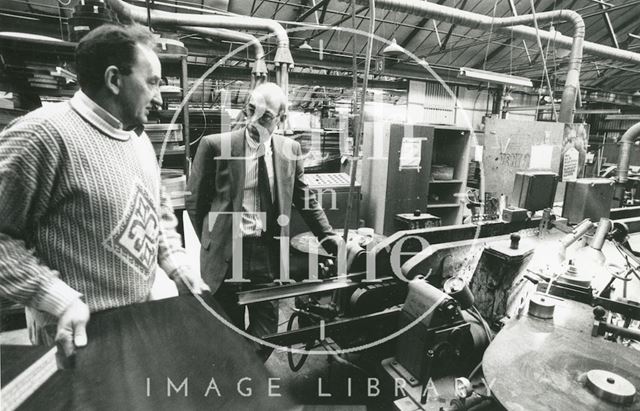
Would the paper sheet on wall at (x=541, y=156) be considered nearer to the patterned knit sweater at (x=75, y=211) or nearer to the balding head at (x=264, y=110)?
the balding head at (x=264, y=110)

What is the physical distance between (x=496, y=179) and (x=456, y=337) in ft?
12.7

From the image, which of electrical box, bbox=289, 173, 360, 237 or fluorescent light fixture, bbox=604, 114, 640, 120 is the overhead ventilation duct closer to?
electrical box, bbox=289, 173, 360, 237

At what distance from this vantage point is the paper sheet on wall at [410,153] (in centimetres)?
468

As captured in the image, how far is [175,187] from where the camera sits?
119 inches

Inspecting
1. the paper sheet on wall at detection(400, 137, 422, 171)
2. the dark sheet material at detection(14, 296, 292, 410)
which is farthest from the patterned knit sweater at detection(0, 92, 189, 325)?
the paper sheet on wall at detection(400, 137, 422, 171)

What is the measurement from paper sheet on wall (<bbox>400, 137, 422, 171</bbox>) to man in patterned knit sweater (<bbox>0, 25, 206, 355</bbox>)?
395 centimetres

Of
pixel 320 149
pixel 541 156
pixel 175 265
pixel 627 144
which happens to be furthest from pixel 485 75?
pixel 175 265

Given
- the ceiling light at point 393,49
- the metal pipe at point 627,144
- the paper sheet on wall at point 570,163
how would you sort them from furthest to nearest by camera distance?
1. the metal pipe at point 627,144
2. the ceiling light at point 393,49
3. the paper sheet on wall at point 570,163

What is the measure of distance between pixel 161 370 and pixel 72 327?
263 mm

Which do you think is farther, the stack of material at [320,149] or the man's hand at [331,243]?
the stack of material at [320,149]

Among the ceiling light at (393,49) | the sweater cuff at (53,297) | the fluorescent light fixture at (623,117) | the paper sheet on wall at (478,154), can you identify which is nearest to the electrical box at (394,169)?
the ceiling light at (393,49)

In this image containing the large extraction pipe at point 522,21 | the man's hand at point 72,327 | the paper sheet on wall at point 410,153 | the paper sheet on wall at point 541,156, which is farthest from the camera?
the paper sheet on wall at point 410,153

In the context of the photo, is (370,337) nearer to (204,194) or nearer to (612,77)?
(204,194)

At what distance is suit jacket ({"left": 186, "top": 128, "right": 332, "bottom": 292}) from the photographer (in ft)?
5.90
